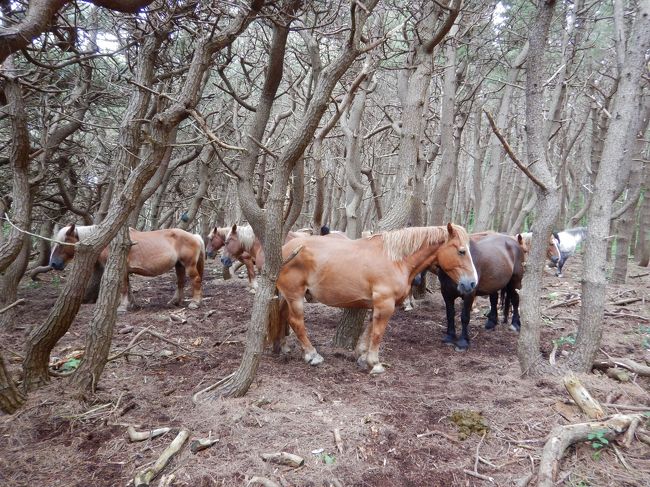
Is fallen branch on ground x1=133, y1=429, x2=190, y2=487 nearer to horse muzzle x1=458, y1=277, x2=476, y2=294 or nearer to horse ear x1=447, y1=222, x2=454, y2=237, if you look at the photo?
horse muzzle x1=458, y1=277, x2=476, y2=294

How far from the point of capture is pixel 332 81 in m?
4.01

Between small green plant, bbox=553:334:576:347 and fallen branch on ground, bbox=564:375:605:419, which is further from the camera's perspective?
small green plant, bbox=553:334:576:347

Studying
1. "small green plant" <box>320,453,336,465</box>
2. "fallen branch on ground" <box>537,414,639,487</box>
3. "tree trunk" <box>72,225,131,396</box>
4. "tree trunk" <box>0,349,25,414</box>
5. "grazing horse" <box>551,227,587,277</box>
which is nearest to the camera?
"fallen branch on ground" <box>537,414,639,487</box>

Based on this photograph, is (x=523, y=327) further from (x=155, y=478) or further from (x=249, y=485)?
(x=155, y=478)

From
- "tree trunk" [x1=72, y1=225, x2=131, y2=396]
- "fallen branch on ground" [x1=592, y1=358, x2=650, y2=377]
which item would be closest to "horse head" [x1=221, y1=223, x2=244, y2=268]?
"tree trunk" [x1=72, y1=225, x2=131, y2=396]

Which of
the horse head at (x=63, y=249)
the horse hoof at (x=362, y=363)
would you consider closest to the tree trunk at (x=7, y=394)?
the horse hoof at (x=362, y=363)

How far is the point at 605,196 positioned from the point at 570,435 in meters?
2.69

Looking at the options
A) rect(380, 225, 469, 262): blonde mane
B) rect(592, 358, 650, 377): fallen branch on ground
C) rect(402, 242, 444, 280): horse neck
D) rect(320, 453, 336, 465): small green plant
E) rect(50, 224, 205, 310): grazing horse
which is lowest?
rect(320, 453, 336, 465): small green plant

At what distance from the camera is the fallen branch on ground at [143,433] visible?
3.64 meters

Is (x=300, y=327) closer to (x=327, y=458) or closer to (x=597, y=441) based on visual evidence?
(x=327, y=458)

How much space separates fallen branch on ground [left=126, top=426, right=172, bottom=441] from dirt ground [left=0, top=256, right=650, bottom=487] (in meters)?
0.06

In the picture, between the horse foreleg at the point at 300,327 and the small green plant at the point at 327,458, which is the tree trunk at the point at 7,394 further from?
the horse foreleg at the point at 300,327

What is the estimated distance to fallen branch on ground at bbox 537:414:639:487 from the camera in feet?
11.0

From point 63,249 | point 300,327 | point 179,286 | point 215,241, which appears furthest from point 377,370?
point 215,241
